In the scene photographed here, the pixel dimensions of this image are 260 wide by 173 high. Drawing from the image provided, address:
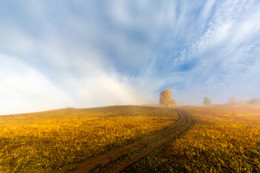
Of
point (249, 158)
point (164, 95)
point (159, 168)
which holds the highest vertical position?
point (164, 95)

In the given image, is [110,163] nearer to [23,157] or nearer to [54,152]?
[54,152]

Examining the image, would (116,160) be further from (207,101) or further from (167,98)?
(207,101)

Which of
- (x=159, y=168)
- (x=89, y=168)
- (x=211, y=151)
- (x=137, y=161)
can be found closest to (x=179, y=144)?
(x=211, y=151)

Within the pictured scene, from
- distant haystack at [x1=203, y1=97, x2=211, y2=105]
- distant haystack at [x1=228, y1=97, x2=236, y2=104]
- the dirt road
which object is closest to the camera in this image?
the dirt road

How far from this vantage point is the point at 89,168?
6625 mm


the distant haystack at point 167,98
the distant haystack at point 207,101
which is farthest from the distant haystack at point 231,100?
the distant haystack at point 167,98

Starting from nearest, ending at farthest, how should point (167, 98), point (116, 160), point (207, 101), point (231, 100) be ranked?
1. point (116, 160)
2. point (167, 98)
3. point (207, 101)
4. point (231, 100)

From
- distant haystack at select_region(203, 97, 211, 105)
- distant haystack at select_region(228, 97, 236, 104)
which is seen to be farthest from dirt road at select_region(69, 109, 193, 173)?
distant haystack at select_region(228, 97, 236, 104)

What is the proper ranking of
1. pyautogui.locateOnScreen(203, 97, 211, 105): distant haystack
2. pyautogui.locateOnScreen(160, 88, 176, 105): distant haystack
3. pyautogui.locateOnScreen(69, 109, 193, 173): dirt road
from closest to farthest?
pyautogui.locateOnScreen(69, 109, 193, 173): dirt road
pyautogui.locateOnScreen(160, 88, 176, 105): distant haystack
pyautogui.locateOnScreen(203, 97, 211, 105): distant haystack

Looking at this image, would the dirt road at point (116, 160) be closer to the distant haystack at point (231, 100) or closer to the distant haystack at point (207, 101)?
the distant haystack at point (207, 101)

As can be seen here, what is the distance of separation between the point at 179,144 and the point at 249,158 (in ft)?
16.8

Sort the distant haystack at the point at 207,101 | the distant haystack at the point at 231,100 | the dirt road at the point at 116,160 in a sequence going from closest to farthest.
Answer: the dirt road at the point at 116,160
the distant haystack at the point at 207,101
the distant haystack at the point at 231,100

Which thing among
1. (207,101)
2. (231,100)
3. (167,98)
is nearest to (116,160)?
(167,98)

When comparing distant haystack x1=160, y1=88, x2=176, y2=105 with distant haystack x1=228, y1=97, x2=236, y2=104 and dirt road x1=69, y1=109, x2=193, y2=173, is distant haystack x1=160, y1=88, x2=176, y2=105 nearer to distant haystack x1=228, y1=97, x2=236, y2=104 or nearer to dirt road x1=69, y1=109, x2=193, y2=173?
dirt road x1=69, y1=109, x2=193, y2=173
